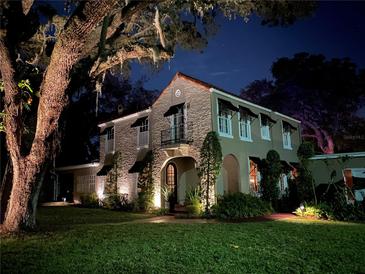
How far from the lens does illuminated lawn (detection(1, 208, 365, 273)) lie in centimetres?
516

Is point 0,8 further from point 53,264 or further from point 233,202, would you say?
point 233,202

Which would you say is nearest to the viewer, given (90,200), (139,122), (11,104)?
(11,104)

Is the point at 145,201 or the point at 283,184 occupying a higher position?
the point at 283,184

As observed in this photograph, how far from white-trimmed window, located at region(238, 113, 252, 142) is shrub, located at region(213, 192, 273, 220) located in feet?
12.5

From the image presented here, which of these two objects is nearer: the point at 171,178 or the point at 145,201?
the point at 145,201

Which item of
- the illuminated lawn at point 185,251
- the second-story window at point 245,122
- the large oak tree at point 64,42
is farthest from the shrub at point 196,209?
the large oak tree at point 64,42

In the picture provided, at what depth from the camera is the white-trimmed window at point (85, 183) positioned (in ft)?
72.7

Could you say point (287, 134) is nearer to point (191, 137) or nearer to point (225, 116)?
point (225, 116)

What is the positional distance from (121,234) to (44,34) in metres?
7.52

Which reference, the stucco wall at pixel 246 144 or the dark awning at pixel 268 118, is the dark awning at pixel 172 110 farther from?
the dark awning at pixel 268 118

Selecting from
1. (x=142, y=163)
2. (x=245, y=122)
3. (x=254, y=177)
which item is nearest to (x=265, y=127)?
(x=245, y=122)

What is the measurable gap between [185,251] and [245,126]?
1184cm

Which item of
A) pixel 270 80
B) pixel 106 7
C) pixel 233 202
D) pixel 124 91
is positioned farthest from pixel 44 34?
pixel 270 80

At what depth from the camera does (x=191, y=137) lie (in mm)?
15328
